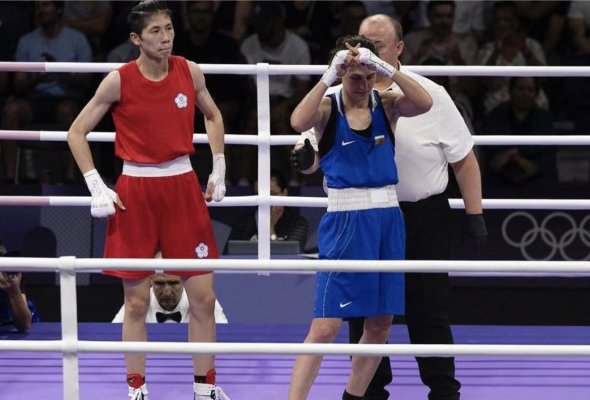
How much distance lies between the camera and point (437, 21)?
849cm

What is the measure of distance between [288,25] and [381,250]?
4797 mm

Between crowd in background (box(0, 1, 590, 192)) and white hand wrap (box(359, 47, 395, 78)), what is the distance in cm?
382

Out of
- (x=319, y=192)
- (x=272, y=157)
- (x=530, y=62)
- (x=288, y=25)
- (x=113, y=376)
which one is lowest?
(x=113, y=376)

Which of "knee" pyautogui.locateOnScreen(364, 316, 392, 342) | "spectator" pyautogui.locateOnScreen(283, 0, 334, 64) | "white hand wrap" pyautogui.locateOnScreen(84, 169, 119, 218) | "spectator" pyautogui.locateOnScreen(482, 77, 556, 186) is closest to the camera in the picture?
"knee" pyautogui.locateOnScreen(364, 316, 392, 342)

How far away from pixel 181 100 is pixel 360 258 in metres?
0.94

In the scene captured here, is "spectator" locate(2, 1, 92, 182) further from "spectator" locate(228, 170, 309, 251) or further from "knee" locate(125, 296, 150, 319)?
"knee" locate(125, 296, 150, 319)

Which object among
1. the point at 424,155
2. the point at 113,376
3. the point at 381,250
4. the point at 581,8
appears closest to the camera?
the point at 381,250

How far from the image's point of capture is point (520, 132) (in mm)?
7824

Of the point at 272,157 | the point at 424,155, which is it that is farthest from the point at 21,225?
the point at 424,155

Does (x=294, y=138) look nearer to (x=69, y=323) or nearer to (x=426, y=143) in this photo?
(x=426, y=143)

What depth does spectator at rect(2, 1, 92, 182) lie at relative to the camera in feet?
27.3

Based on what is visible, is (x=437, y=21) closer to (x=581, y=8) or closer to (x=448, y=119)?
(x=581, y=8)

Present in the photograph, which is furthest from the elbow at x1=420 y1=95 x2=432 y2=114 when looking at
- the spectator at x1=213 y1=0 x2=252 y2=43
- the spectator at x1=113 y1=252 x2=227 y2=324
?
the spectator at x1=213 y1=0 x2=252 y2=43

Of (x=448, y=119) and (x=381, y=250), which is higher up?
(x=448, y=119)
